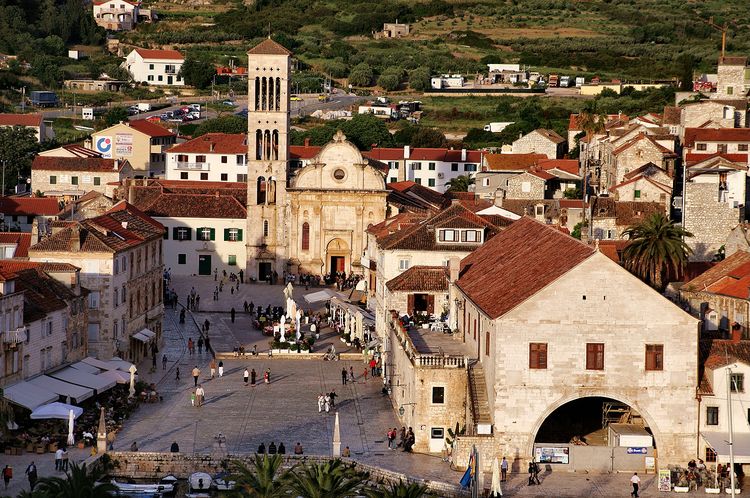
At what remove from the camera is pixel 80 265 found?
240 ft

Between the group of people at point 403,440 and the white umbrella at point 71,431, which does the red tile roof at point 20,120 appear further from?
the group of people at point 403,440

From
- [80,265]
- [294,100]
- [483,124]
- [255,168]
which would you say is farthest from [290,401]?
[294,100]

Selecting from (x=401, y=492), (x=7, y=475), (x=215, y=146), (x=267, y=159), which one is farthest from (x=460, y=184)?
(x=401, y=492)

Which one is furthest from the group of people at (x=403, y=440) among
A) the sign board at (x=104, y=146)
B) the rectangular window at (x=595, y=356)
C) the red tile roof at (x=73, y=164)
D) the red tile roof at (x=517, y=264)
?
the sign board at (x=104, y=146)

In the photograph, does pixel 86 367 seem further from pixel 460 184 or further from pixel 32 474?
pixel 460 184

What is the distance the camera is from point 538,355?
54625mm

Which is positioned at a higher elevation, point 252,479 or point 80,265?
point 80,265

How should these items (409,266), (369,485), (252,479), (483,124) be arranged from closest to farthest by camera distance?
(252,479) < (369,485) < (409,266) < (483,124)

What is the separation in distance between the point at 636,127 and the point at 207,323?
138 ft

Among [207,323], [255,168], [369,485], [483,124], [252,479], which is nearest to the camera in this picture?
[252,479]

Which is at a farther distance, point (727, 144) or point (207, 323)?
point (727, 144)

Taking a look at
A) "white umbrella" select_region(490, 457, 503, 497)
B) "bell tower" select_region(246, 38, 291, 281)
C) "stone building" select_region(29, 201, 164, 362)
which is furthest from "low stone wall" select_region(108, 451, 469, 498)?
"bell tower" select_region(246, 38, 291, 281)

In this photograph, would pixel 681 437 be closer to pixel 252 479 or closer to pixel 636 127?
pixel 252 479

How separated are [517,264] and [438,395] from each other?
672 cm
